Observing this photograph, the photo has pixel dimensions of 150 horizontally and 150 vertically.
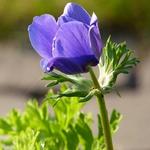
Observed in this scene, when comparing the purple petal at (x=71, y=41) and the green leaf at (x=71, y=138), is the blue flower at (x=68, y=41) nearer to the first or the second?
the purple petal at (x=71, y=41)

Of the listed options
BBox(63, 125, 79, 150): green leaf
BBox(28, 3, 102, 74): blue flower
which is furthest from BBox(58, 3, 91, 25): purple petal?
BBox(63, 125, 79, 150): green leaf

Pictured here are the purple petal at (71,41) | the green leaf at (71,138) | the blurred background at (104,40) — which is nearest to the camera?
the purple petal at (71,41)

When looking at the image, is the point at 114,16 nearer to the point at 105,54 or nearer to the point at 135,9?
the point at 135,9

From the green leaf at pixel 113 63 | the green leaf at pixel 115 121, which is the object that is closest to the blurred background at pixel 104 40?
the green leaf at pixel 115 121

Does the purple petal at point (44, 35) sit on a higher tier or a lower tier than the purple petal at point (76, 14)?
lower

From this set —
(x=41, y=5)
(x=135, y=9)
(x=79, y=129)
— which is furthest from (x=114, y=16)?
(x=79, y=129)

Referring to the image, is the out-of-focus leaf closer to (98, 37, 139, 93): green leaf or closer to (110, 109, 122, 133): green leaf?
(110, 109, 122, 133): green leaf

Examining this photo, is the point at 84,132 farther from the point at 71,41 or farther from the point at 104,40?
the point at 104,40
